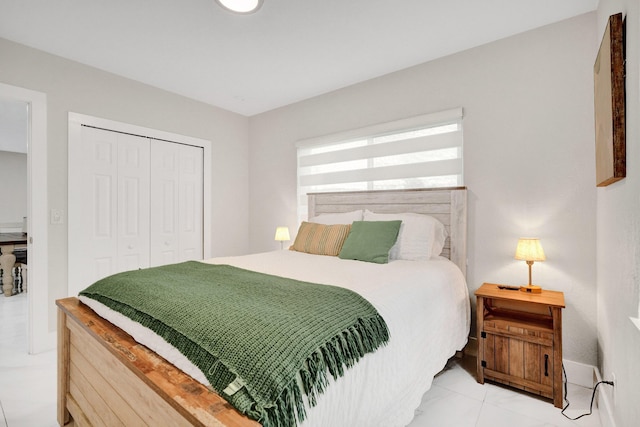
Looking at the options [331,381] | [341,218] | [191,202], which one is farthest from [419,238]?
[191,202]

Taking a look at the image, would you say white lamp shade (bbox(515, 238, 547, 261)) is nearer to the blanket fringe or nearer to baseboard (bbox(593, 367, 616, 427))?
baseboard (bbox(593, 367, 616, 427))

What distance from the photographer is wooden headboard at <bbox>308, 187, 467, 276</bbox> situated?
8.57ft

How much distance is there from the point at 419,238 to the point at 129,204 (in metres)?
2.87

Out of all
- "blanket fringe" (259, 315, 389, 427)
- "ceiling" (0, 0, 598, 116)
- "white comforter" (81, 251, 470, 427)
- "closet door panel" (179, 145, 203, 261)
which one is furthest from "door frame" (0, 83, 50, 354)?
"blanket fringe" (259, 315, 389, 427)

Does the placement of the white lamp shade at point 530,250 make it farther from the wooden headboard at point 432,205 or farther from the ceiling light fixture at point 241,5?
the ceiling light fixture at point 241,5

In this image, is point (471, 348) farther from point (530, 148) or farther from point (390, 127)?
point (390, 127)

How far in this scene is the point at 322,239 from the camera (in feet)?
9.35

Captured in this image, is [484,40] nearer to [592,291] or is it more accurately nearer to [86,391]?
[592,291]

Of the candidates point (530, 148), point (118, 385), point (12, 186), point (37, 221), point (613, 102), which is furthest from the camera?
point (12, 186)

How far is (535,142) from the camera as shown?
7.77ft

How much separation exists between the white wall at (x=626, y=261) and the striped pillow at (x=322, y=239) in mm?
1707

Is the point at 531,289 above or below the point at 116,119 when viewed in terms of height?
below

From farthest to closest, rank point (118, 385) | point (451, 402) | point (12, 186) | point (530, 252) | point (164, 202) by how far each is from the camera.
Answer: point (12, 186) < point (164, 202) < point (530, 252) < point (451, 402) < point (118, 385)

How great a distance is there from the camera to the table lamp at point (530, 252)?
216 cm
